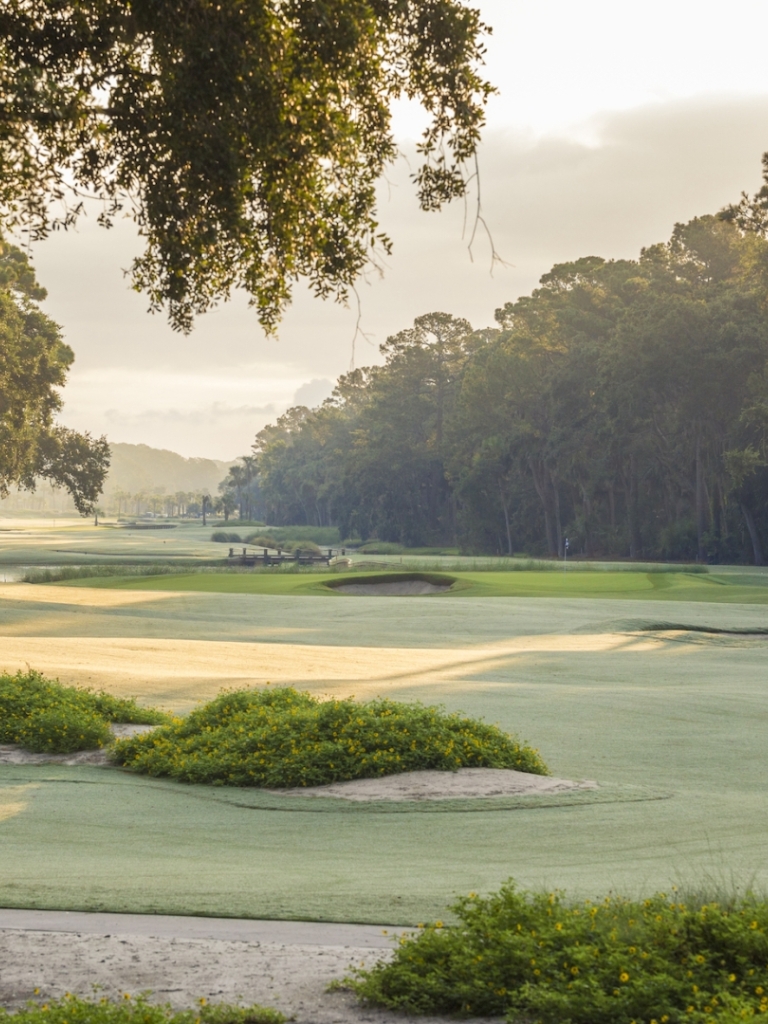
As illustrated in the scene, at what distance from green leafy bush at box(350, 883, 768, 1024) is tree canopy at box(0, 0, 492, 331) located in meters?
4.80

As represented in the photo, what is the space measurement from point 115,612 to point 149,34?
98.9 feet

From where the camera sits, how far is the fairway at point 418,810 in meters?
7.26

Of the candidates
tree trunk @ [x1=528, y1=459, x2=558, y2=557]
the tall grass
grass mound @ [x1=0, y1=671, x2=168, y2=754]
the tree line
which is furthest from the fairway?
tree trunk @ [x1=528, y1=459, x2=558, y2=557]

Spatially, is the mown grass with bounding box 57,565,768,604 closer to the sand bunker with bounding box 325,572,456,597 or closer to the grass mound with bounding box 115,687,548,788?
the sand bunker with bounding box 325,572,456,597

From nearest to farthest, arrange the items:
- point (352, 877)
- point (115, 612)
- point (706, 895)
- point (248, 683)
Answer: point (706, 895), point (352, 877), point (248, 683), point (115, 612)

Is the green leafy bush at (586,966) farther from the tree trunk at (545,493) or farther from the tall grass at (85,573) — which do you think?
the tree trunk at (545,493)

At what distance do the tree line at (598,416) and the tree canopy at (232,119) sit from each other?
5369 centimetres

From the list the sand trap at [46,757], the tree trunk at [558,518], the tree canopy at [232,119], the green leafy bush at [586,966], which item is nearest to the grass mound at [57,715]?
the sand trap at [46,757]

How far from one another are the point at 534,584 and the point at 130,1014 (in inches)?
1729

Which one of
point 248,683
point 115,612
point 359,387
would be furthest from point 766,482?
point 359,387

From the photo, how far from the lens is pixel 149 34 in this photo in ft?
26.1

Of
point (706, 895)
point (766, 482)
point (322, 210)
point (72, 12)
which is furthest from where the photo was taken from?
point (766, 482)

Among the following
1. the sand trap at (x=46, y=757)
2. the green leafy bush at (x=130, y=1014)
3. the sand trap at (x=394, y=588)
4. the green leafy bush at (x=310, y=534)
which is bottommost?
the sand trap at (x=394, y=588)

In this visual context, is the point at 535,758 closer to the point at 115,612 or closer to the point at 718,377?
the point at 115,612
